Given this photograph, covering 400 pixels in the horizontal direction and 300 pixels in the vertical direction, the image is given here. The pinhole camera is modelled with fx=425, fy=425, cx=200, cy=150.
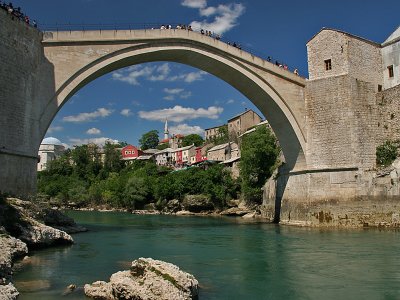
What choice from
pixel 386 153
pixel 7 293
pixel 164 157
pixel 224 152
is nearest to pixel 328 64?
pixel 386 153

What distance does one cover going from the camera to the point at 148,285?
19.0 feet

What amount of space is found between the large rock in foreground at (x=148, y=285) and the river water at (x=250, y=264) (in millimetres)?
408

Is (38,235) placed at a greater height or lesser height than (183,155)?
lesser

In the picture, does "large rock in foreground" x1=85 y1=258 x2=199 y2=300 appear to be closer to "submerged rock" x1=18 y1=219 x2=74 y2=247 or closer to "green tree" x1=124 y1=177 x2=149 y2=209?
"submerged rock" x1=18 y1=219 x2=74 y2=247

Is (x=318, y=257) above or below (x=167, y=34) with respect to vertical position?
below

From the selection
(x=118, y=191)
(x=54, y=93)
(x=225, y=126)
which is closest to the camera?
(x=54, y=93)

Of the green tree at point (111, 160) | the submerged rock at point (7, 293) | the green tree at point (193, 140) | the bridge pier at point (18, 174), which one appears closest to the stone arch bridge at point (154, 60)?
→ the bridge pier at point (18, 174)

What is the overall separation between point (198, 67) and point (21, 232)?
1131cm

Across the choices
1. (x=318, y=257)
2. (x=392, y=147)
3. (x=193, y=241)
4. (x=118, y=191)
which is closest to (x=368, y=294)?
(x=318, y=257)

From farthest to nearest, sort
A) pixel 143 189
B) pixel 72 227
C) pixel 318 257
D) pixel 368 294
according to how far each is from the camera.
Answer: pixel 143 189
pixel 72 227
pixel 318 257
pixel 368 294

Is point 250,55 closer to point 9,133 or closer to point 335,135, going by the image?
point 335,135

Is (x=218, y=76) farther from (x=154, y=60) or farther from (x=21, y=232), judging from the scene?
(x=21, y=232)

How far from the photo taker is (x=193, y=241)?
13.9 meters

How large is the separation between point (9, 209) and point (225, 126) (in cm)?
6018
